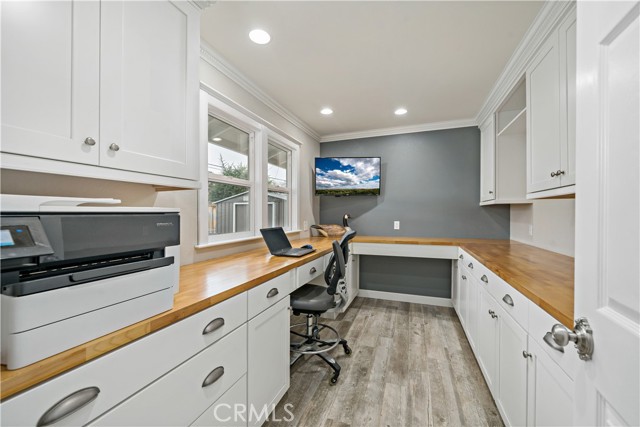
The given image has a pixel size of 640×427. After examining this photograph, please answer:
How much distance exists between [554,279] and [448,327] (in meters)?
1.72

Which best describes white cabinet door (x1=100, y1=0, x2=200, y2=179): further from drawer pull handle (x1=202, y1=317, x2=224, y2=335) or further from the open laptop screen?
the open laptop screen

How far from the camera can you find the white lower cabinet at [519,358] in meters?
0.92

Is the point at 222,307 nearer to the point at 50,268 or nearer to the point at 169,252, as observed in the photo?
the point at 169,252

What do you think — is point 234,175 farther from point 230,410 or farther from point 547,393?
point 547,393

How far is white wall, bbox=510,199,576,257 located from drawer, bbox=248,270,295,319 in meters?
2.11

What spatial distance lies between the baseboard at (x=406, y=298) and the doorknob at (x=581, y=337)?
3.09 m

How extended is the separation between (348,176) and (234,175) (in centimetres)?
179

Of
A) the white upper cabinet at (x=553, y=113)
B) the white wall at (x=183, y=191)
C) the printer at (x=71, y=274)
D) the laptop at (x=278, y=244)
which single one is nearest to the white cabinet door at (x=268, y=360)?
the laptop at (x=278, y=244)

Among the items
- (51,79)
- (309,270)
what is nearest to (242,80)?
(51,79)

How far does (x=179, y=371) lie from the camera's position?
90 centimetres

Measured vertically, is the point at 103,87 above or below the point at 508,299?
above

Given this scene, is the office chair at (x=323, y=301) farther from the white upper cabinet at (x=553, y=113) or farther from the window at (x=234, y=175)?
the white upper cabinet at (x=553, y=113)

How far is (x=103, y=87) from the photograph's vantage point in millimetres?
928

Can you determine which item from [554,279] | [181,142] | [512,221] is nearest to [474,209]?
[512,221]
